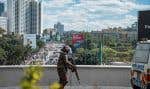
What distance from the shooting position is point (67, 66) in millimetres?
15469

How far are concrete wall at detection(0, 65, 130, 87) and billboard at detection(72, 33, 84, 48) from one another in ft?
12.8

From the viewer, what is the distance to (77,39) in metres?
23.7

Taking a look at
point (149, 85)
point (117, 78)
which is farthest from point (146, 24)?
point (149, 85)

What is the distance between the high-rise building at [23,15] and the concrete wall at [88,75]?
274 ft

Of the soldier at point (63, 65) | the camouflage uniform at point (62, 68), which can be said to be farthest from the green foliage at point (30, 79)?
the camouflage uniform at point (62, 68)

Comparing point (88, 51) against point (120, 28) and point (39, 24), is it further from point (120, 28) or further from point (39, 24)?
point (39, 24)

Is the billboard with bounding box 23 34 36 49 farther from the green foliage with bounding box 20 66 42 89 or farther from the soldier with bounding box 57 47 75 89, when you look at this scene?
the green foliage with bounding box 20 66 42 89

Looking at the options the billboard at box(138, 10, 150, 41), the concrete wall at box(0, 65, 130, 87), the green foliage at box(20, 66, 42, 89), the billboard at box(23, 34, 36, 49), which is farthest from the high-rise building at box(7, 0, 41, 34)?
the green foliage at box(20, 66, 42, 89)

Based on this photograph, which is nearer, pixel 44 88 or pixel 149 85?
pixel 149 85

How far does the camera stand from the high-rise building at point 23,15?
341 feet

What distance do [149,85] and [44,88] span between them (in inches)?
227

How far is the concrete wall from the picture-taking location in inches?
749

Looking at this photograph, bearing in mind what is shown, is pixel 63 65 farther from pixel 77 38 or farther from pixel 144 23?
pixel 77 38

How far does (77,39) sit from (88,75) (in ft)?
15.2
